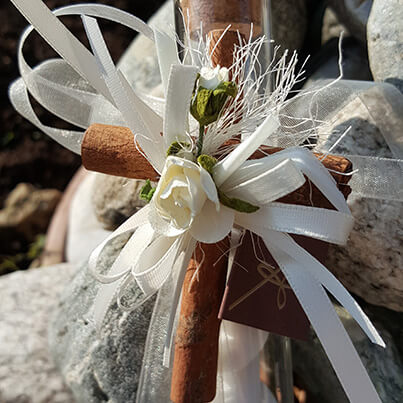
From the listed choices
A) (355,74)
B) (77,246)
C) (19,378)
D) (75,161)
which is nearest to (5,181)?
(75,161)

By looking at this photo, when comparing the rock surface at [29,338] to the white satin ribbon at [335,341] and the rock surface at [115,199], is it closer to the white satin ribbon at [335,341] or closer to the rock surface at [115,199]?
the rock surface at [115,199]

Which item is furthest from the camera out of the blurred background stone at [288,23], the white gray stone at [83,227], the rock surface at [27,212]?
the rock surface at [27,212]

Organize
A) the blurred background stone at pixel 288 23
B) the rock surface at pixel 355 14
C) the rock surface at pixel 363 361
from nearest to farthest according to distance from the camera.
Answer: the rock surface at pixel 363 361 < the rock surface at pixel 355 14 < the blurred background stone at pixel 288 23

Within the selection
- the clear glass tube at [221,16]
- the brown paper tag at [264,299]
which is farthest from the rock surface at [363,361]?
the clear glass tube at [221,16]

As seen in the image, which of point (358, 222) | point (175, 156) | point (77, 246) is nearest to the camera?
point (175, 156)

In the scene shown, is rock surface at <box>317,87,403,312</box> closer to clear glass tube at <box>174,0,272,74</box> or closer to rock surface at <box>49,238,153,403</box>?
clear glass tube at <box>174,0,272,74</box>

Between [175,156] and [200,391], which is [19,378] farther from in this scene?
[175,156]

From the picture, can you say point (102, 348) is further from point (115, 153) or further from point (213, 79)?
point (213, 79)
